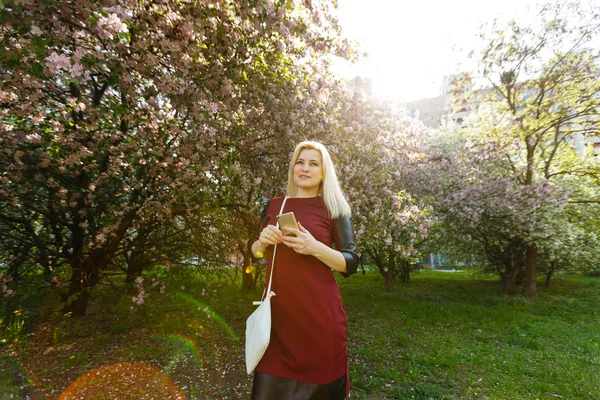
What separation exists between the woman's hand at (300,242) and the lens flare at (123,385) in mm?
4309

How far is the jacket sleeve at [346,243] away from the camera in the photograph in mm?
2309

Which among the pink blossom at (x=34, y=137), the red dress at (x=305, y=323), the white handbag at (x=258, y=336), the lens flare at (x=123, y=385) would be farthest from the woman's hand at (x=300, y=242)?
the pink blossom at (x=34, y=137)

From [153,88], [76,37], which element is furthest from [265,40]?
[76,37]

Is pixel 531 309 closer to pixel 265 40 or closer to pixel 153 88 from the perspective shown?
pixel 265 40

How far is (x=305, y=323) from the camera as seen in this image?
208cm

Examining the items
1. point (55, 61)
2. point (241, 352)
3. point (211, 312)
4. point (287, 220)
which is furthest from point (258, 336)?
point (211, 312)

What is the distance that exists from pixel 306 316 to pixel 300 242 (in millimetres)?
508

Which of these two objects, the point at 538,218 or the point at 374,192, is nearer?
the point at 374,192

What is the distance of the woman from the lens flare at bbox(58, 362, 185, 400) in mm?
3839

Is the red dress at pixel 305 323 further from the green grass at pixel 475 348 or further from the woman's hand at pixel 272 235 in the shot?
the green grass at pixel 475 348

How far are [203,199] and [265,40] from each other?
2893 millimetres

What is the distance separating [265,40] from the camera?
496 cm

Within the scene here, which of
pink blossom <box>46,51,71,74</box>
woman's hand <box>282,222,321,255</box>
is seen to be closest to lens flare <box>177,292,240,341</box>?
pink blossom <box>46,51,71,74</box>

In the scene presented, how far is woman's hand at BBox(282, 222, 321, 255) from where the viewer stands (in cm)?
207
